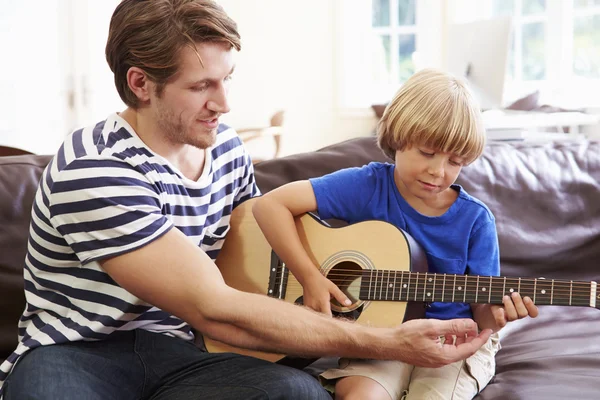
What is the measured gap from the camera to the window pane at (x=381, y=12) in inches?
255

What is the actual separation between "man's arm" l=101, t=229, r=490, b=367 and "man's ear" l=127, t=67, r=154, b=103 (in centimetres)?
33

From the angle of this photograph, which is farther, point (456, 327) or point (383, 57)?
point (383, 57)

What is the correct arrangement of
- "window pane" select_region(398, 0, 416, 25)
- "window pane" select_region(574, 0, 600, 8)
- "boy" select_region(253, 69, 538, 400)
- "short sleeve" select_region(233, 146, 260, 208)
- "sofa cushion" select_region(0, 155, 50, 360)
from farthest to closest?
"window pane" select_region(398, 0, 416, 25) < "window pane" select_region(574, 0, 600, 8) < "short sleeve" select_region(233, 146, 260, 208) < "sofa cushion" select_region(0, 155, 50, 360) < "boy" select_region(253, 69, 538, 400)

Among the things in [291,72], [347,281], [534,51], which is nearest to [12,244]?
[347,281]

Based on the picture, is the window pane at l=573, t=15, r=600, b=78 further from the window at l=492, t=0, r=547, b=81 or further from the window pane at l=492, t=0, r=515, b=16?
the window pane at l=492, t=0, r=515, b=16

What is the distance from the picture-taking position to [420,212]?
67.1 inches

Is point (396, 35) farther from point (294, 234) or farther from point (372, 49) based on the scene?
point (294, 234)

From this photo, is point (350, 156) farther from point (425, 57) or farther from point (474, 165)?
point (425, 57)

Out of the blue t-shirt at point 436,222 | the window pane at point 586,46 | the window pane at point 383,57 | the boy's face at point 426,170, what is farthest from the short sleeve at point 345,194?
the window pane at point 383,57

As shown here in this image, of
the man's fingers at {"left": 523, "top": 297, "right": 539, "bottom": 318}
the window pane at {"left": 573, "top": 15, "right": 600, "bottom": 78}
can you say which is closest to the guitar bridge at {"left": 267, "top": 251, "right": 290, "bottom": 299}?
the man's fingers at {"left": 523, "top": 297, "right": 539, "bottom": 318}

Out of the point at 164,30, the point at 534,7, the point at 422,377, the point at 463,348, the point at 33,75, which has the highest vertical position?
the point at 534,7

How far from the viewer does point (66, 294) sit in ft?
5.01

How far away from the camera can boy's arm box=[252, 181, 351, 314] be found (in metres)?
1.67

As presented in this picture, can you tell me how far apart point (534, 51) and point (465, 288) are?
14.3 feet
